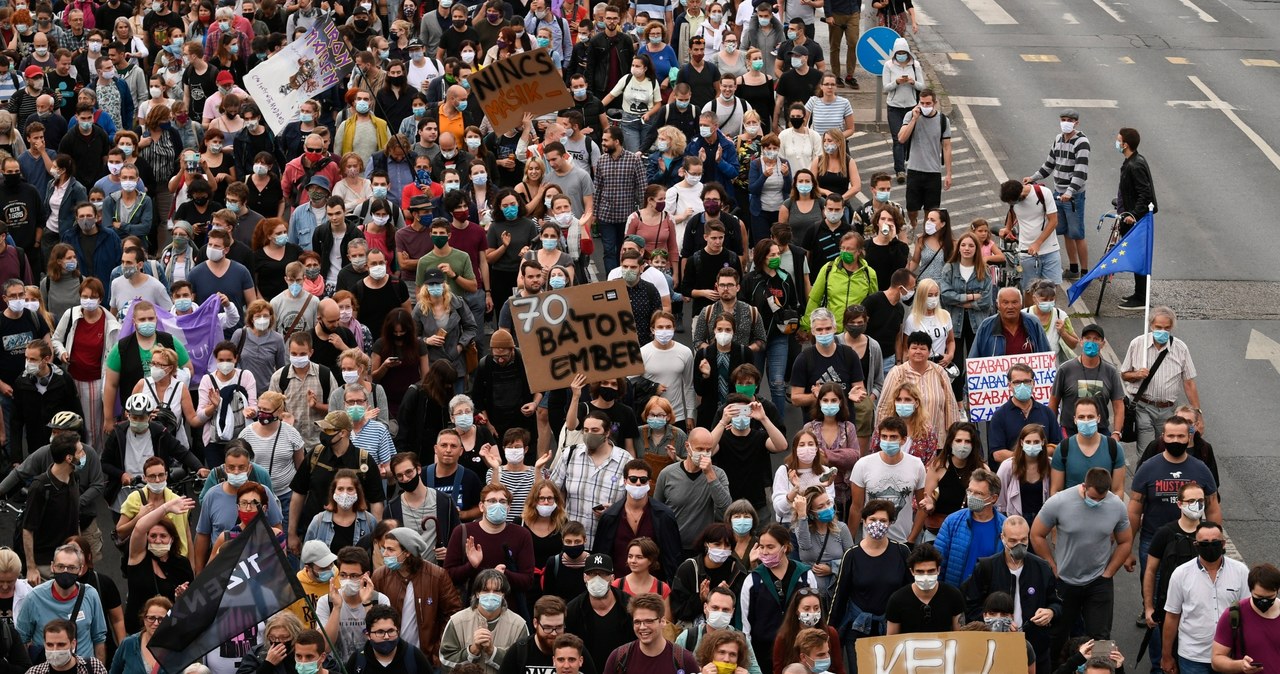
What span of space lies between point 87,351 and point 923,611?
783cm

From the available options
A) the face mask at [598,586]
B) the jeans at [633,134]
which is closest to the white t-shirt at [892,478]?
the face mask at [598,586]

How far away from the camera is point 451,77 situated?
23828 millimetres

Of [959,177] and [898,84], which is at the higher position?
[898,84]

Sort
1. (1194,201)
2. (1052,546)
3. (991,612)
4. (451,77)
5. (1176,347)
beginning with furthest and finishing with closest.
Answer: (1194,201) → (451,77) → (1176,347) → (1052,546) → (991,612)

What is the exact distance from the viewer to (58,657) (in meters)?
13.4

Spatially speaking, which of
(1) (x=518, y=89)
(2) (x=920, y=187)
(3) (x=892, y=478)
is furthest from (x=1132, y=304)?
(3) (x=892, y=478)

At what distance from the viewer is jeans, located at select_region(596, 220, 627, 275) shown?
2098 cm

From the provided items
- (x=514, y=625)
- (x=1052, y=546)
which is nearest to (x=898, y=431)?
(x=1052, y=546)

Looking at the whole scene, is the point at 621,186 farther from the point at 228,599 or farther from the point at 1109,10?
the point at 1109,10

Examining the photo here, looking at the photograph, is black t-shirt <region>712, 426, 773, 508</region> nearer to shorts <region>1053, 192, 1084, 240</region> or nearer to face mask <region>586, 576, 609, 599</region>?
face mask <region>586, 576, 609, 599</region>

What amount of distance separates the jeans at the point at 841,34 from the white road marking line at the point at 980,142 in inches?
73.4

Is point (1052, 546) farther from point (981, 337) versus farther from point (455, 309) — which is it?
point (455, 309)

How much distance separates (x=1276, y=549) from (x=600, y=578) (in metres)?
6.76

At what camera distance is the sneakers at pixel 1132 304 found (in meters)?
22.7
